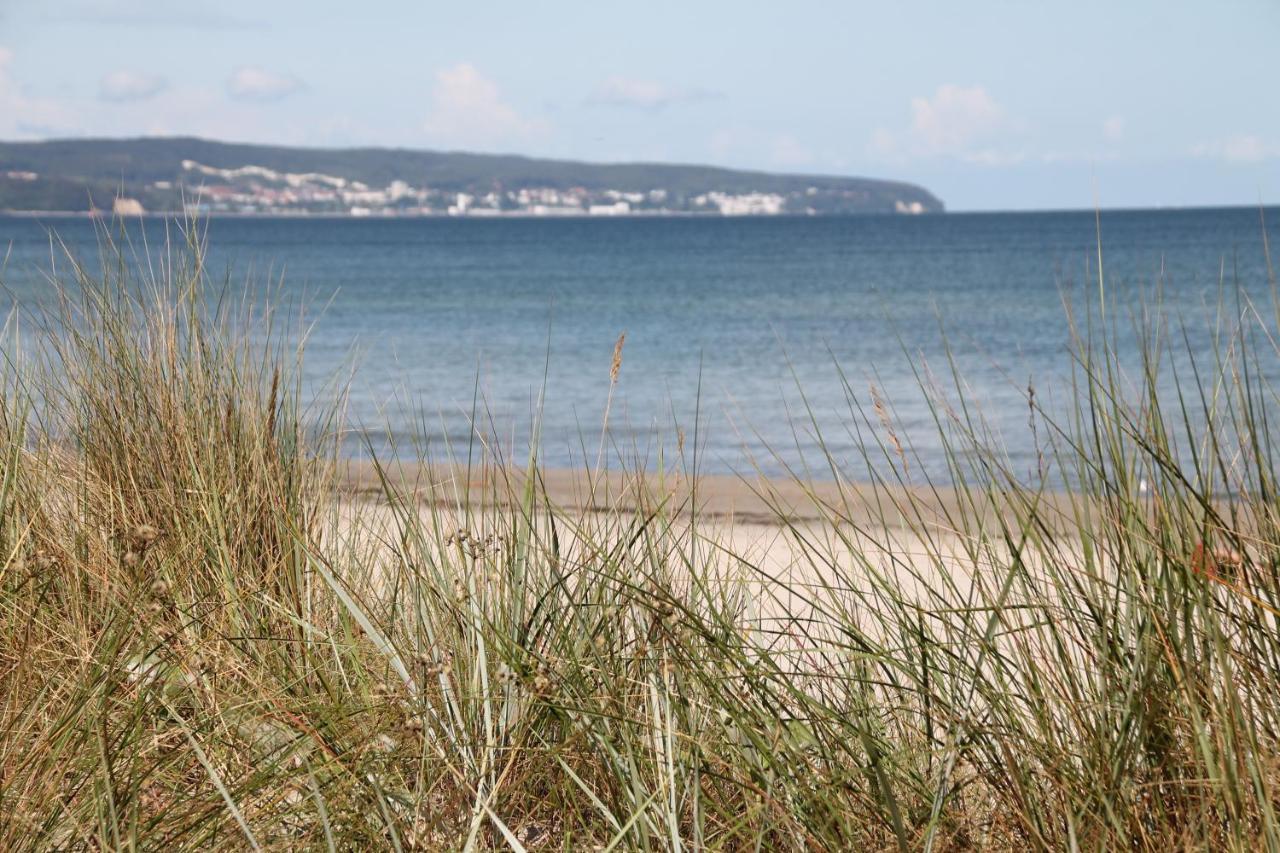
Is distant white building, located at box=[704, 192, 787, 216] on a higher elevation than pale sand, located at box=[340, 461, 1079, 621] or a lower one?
higher

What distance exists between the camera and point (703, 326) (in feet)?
78.9

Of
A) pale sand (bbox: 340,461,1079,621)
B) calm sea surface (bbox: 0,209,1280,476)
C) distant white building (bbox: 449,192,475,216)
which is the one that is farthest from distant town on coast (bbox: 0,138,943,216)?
pale sand (bbox: 340,461,1079,621)

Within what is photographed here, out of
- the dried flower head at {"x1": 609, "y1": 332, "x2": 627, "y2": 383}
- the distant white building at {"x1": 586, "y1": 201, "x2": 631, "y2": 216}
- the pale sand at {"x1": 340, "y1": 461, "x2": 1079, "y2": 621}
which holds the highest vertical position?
the distant white building at {"x1": 586, "y1": 201, "x2": 631, "y2": 216}

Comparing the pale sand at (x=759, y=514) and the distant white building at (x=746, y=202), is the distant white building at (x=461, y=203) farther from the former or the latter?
the pale sand at (x=759, y=514)

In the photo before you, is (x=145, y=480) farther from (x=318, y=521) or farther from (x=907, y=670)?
(x=907, y=670)

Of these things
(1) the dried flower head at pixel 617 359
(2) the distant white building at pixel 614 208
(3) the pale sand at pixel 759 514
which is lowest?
(3) the pale sand at pixel 759 514

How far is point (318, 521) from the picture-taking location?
295 centimetres

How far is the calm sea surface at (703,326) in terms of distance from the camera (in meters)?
8.71

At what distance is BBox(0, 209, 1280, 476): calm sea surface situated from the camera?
8711 mm

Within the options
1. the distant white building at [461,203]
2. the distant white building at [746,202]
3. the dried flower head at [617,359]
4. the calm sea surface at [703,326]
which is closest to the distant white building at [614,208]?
the distant white building at [746,202]

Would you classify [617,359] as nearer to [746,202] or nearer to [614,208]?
[746,202]

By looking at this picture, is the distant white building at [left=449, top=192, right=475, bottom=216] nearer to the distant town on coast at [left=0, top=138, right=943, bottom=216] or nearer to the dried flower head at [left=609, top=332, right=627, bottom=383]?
the distant town on coast at [left=0, top=138, right=943, bottom=216]

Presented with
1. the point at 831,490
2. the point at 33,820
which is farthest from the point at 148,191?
the point at 33,820

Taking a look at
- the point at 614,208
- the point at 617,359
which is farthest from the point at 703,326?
the point at 614,208
